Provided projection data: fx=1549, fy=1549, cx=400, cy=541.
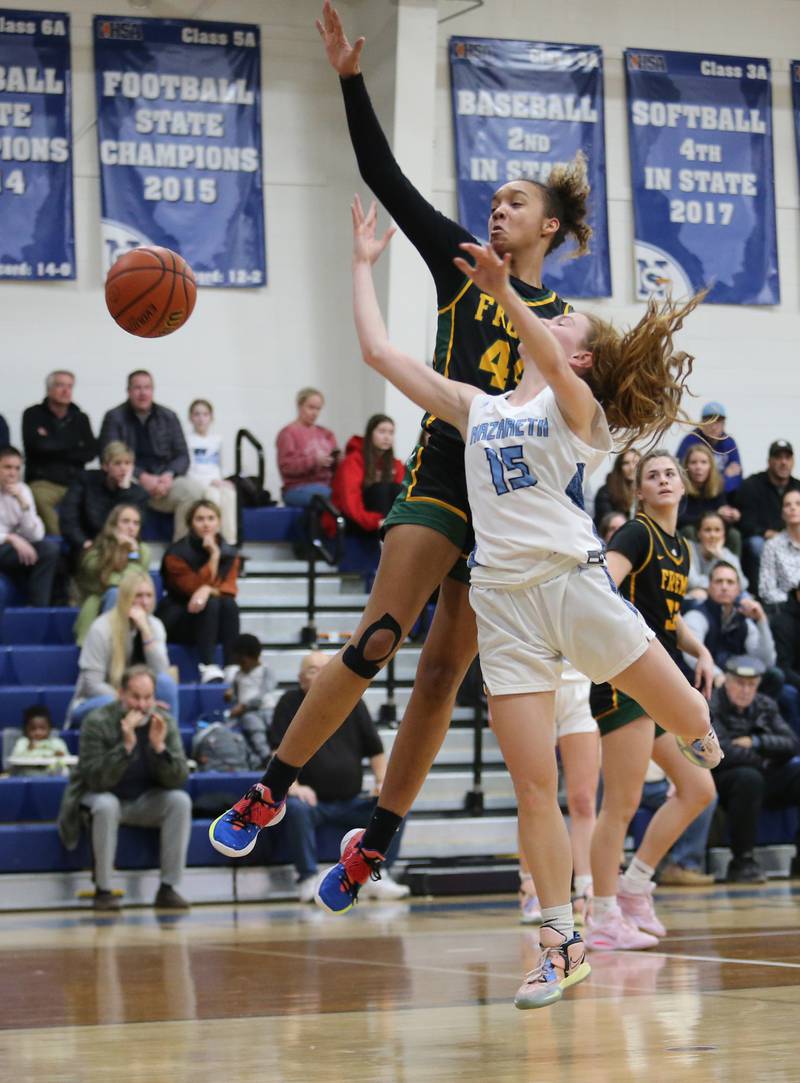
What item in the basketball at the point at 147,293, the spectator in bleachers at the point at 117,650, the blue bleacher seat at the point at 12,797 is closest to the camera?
the basketball at the point at 147,293

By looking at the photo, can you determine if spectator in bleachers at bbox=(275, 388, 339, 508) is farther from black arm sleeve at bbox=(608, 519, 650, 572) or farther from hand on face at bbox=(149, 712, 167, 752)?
black arm sleeve at bbox=(608, 519, 650, 572)

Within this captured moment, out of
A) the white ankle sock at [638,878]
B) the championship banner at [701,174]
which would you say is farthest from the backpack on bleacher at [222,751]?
the championship banner at [701,174]

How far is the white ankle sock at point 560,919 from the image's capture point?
3703 millimetres

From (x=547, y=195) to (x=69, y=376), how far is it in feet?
25.9

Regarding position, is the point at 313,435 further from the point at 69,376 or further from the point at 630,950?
the point at 630,950

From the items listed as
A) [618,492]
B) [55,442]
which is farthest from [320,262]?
[618,492]

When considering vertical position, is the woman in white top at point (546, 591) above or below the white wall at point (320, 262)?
below

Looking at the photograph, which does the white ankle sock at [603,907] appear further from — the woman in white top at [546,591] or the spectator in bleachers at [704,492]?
the spectator in bleachers at [704,492]

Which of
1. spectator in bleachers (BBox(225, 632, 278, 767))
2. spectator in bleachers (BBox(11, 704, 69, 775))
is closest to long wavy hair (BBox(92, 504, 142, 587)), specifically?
spectator in bleachers (BBox(225, 632, 278, 767))

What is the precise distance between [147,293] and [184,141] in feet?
28.6

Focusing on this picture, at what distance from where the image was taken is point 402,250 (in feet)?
41.3

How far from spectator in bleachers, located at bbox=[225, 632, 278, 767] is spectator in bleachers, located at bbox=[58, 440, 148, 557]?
5.47 feet

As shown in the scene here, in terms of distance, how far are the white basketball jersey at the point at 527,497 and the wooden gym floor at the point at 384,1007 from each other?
1.14m

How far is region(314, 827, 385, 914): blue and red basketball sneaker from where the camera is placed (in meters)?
4.25
